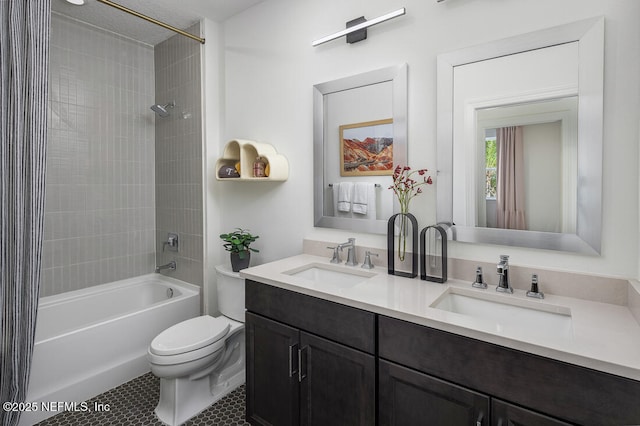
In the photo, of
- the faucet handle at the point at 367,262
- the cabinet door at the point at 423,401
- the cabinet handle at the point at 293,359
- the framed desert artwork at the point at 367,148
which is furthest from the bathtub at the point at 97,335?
the cabinet door at the point at 423,401

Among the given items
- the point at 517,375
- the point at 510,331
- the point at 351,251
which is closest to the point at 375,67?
the point at 351,251

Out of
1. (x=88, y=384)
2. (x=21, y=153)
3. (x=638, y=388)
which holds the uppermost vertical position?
(x=21, y=153)

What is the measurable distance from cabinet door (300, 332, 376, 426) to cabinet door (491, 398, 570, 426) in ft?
1.35

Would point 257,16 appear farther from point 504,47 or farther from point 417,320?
point 417,320

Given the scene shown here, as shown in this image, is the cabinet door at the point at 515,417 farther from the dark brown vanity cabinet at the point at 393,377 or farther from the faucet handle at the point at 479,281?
the faucet handle at the point at 479,281

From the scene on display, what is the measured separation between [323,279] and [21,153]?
160 centimetres

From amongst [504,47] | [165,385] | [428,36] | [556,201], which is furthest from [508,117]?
[165,385]

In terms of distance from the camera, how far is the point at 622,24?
1.19 m

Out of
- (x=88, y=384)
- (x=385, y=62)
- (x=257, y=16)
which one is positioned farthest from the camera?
(x=257, y=16)

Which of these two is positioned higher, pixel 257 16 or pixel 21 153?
pixel 257 16

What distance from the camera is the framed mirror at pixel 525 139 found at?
1245 millimetres

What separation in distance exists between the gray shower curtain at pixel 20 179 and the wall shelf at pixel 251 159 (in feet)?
3.32

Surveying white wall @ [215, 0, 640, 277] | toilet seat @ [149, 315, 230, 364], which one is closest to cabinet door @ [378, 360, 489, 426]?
white wall @ [215, 0, 640, 277]

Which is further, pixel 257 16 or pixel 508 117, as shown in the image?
pixel 257 16
